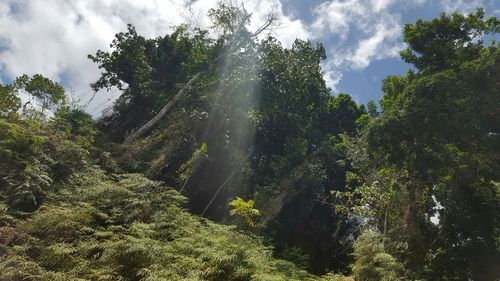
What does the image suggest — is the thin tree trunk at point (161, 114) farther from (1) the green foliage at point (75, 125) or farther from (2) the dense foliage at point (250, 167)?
(1) the green foliage at point (75, 125)

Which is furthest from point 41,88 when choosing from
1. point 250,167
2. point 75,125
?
point 250,167

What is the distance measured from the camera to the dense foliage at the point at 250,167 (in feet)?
32.6

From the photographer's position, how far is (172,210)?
42.8 ft

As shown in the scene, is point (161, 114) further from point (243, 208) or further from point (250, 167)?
point (243, 208)

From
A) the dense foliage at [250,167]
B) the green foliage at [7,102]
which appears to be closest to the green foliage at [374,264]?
the dense foliage at [250,167]

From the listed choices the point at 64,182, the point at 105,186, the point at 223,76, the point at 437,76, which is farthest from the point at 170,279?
the point at 223,76

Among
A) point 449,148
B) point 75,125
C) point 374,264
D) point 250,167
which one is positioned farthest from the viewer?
point 250,167

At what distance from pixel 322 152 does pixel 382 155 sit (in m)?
8.36

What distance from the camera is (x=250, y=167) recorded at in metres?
22.7

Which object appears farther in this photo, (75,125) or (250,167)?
(250,167)

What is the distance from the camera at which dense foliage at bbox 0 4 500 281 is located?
994 cm

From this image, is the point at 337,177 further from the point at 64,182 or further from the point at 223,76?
the point at 64,182

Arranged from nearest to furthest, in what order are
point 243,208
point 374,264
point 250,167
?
point 374,264, point 243,208, point 250,167

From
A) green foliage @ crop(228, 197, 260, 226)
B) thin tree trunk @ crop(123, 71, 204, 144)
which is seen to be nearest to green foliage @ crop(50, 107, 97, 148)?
thin tree trunk @ crop(123, 71, 204, 144)
